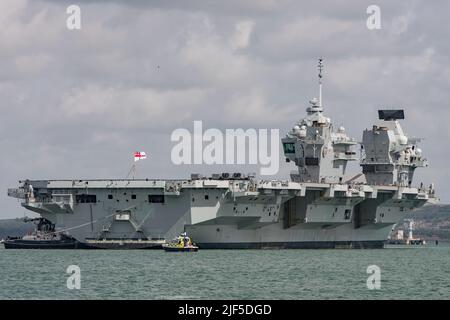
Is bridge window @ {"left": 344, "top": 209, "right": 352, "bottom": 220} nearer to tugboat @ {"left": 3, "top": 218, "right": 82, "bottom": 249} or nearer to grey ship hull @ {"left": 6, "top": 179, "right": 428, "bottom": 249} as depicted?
grey ship hull @ {"left": 6, "top": 179, "right": 428, "bottom": 249}

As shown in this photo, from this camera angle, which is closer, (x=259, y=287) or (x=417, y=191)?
(x=259, y=287)

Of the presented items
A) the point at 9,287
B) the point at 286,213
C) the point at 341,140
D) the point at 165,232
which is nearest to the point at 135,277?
the point at 9,287

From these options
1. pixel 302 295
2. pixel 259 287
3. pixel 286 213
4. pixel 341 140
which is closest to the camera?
pixel 302 295

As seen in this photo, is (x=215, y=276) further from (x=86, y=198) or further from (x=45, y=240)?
(x=45, y=240)

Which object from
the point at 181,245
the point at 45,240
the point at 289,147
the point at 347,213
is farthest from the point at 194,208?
the point at 347,213

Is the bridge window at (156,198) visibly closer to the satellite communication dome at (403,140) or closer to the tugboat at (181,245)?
the tugboat at (181,245)

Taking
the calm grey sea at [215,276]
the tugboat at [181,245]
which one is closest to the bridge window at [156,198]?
the tugboat at [181,245]

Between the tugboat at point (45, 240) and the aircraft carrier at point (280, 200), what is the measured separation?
37.6 inches

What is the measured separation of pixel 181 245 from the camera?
77438 millimetres

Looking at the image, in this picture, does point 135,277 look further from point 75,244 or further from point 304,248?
point 304,248

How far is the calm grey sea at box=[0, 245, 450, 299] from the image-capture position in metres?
46.8

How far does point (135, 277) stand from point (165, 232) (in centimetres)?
2616

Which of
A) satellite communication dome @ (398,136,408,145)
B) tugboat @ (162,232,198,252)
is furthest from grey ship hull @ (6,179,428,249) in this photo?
satellite communication dome @ (398,136,408,145)

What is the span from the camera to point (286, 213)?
8662 centimetres
